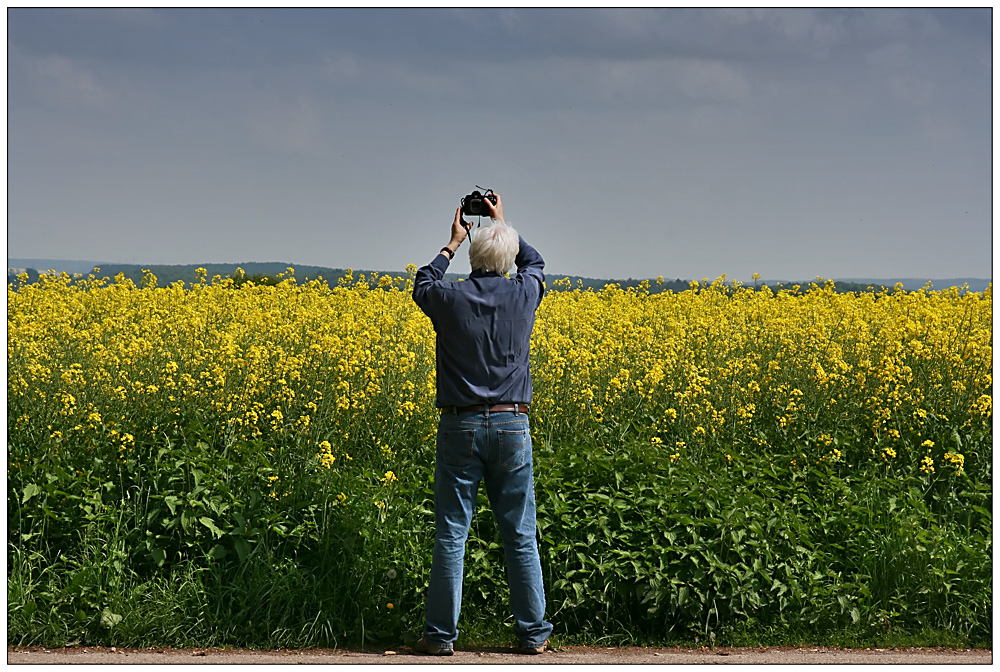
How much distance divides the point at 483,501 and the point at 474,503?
83 centimetres

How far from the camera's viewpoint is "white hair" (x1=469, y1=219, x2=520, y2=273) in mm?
4266

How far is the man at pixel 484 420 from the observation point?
4.19m

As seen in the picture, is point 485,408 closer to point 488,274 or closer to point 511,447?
point 511,447

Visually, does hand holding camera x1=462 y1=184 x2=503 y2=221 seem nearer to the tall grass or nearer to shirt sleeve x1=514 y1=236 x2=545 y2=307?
shirt sleeve x1=514 y1=236 x2=545 y2=307

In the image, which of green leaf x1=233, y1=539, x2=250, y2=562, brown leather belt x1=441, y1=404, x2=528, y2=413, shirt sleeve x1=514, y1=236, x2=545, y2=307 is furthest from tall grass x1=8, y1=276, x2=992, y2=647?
shirt sleeve x1=514, y1=236, x2=545, y2=307

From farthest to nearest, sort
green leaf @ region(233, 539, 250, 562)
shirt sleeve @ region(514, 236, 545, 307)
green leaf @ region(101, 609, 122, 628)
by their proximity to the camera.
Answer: green leaf @ region(233, 539, 250, 562), green leaf @ region(101, 609, 122, 628), shirt sleeve @ region(514, 236, 545, 307)

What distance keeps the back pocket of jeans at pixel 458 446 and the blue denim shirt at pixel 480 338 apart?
0.45 ft

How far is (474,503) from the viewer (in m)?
4.30

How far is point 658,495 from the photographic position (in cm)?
520

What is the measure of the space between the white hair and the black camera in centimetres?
28

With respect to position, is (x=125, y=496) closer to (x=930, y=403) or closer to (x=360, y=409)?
(x=360, y=409)

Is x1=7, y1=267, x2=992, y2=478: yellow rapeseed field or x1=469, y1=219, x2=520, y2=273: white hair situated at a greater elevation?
x1=469, y1=219, x2=520, y2=273: white hair

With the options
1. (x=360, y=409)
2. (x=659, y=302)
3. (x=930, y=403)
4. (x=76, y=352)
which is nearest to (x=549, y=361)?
(x=360, y=409)

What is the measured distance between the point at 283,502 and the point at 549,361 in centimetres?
247
